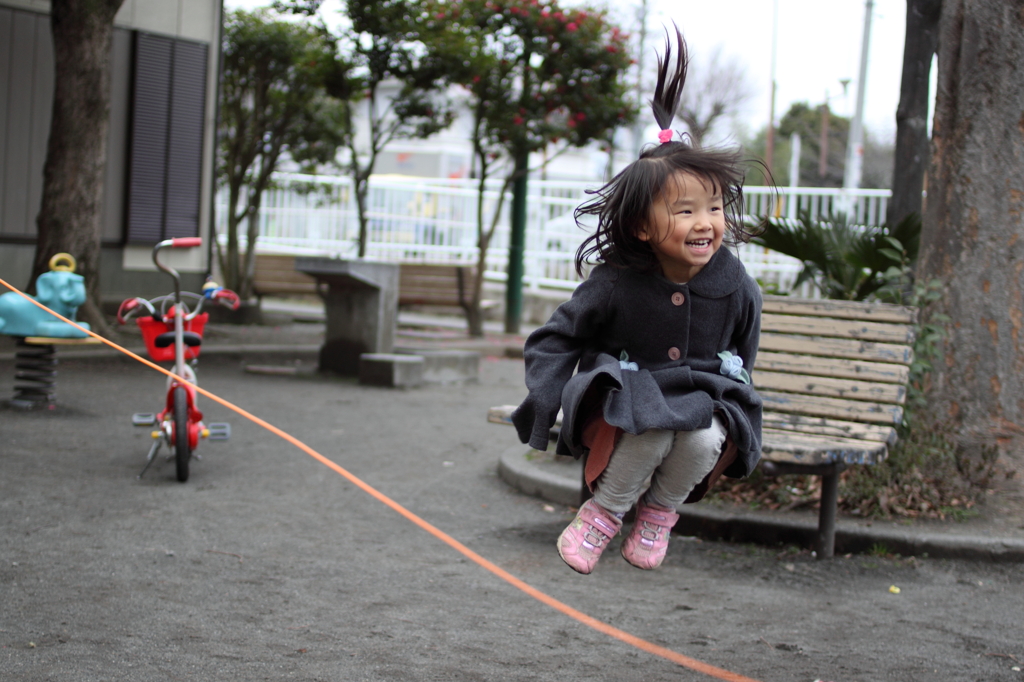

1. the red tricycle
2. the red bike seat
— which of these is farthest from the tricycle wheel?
the red bike seat

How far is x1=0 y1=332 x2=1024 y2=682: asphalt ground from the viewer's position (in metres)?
3.56

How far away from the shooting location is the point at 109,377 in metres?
9.71

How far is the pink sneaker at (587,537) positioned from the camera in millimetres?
2709

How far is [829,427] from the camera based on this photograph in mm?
5195

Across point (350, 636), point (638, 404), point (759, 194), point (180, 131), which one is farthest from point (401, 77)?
point (638, 404)

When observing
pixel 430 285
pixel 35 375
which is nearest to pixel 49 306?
pixel 35 375

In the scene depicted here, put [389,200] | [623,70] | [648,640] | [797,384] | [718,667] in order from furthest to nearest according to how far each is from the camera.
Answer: [389,200] → [623,70] → [797,384] → [648,640] → [718,667]

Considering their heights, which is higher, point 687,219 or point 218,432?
point 687,219

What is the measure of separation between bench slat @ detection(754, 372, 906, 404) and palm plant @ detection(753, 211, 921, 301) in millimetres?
1092

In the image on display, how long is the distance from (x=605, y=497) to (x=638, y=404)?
310 millimetres

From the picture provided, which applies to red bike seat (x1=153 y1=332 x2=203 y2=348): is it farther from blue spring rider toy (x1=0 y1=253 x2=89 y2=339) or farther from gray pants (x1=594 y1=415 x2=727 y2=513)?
gray pants (x1=594 y1=415 x2=727 y2=513)

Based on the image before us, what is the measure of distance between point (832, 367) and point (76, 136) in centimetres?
806

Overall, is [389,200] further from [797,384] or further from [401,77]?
[797,384]

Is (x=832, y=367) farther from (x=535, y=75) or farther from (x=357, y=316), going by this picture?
(x=535, y=75)
